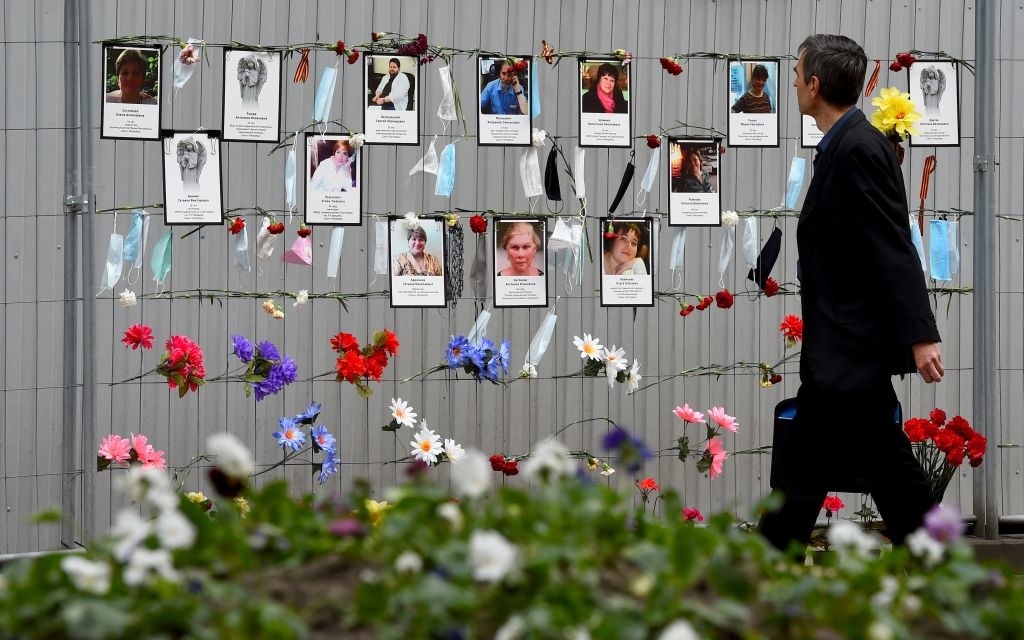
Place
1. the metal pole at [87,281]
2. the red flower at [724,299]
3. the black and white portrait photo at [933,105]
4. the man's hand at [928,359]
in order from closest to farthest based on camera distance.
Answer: the man's hand at [928,359], the metal pole at [87,281], the red flower at [724,299], the black and white portrait photo at [933,105]

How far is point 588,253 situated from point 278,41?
1411 millimetres

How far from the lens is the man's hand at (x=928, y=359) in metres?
3.55

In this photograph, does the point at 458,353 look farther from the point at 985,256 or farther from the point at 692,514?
the point at 985,256

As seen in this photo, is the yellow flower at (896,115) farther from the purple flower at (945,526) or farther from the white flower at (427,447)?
the purple flower at (945,526)

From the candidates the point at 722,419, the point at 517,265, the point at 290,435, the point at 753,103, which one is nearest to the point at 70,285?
the point at 290,435

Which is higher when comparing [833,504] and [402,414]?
[402,414]

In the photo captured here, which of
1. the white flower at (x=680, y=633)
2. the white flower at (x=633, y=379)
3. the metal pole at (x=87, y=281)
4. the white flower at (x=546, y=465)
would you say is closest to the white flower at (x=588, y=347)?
the white flower at (x=633, y=379)

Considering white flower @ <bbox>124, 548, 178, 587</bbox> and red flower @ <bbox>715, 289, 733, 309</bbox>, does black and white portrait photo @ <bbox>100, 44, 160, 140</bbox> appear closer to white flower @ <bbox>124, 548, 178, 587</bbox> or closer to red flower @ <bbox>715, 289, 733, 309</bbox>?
red flower @ <bbox>715, 289, 733, 309</bbox>

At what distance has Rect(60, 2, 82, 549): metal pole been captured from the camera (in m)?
4.57

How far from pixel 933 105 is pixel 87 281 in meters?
3.20

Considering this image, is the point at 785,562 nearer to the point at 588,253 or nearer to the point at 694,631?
the point at 694,631

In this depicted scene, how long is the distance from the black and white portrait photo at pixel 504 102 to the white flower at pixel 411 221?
1.17ft

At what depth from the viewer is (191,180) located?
4.71 metres

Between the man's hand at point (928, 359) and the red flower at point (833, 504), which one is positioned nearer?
the man's hand at point (928, 359)
